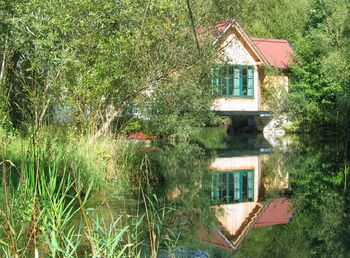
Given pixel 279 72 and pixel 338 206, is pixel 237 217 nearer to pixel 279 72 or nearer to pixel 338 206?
pixel 338 206

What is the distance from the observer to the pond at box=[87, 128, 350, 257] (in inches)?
282

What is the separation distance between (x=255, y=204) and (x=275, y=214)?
3.61 feet

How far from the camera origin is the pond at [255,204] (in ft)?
23.5

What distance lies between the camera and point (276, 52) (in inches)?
1334

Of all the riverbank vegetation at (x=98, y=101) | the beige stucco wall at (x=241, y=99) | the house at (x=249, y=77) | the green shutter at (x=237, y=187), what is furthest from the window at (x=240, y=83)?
the green shutter at (x=237, y=187)

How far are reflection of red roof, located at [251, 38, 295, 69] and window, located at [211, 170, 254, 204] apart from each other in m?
18.3

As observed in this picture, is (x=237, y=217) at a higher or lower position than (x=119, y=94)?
lower

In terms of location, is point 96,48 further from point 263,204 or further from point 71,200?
point 71,200

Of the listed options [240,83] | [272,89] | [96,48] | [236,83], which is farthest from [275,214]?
[272,89]

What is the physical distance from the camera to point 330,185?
40.0 ft

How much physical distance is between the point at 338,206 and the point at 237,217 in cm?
188

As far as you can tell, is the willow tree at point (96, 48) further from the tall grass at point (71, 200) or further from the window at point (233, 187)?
the window at point (233, 187)

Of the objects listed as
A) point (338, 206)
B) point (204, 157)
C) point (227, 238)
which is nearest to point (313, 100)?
point (204, 157)

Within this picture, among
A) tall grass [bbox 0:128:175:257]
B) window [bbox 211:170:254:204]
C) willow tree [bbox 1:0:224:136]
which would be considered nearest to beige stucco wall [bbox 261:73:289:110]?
window [bbox 211:170:254:204]
